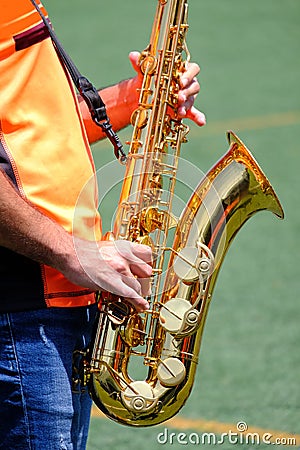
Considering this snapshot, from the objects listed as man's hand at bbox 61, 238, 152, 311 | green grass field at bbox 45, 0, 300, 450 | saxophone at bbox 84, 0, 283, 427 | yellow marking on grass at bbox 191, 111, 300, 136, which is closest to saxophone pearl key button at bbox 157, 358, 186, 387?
saxophone at bbox 84, 0, 283, 427

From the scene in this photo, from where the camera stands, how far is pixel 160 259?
2.77 meters

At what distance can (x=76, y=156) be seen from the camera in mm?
2467

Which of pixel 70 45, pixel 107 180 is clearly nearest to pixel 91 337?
pixel 107 180

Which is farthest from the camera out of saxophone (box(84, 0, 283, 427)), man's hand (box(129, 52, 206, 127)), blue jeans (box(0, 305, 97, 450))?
man's hand (box(129, 52, 206, 127))

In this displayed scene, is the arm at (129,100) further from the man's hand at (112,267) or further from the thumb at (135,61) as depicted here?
the man's hand at (112,267)

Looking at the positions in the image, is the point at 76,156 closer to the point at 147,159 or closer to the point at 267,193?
the point at 147,159

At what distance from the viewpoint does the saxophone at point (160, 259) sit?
8.68 feet

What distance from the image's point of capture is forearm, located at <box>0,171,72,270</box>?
2238 millimetres

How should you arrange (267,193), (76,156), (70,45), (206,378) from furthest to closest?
1. (70,45)
2. (206,378)
3. (267,193)
4. (76,156)

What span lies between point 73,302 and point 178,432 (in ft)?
6.84
